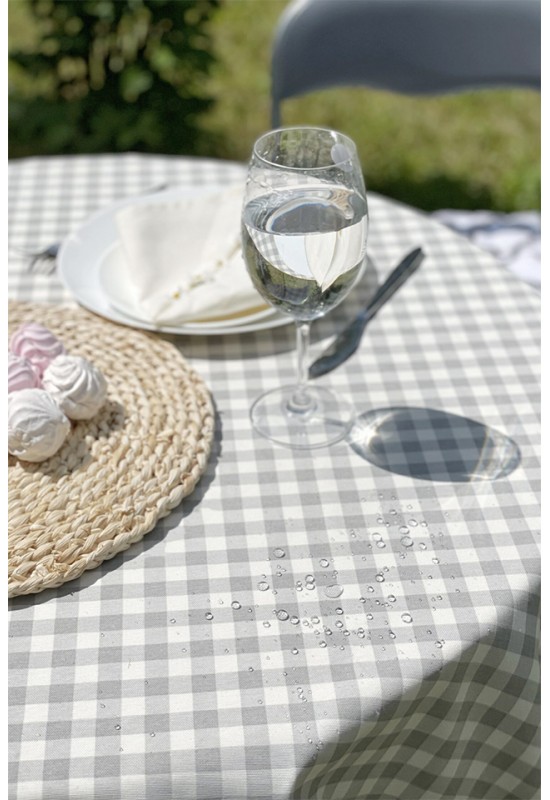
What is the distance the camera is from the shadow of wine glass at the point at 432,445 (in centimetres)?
93

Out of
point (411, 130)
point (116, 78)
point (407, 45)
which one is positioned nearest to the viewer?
point (407, 45)

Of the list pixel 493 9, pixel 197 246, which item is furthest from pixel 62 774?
pixel 493 9

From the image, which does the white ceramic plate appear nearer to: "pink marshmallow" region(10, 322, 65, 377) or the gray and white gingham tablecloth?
the gray and white gingham tablecloth

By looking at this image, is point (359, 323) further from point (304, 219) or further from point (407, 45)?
point (407, 45)

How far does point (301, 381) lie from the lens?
100cm

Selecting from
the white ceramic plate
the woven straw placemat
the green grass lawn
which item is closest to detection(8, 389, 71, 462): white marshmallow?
the woven straw placemat

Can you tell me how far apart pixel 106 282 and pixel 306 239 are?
0.40m

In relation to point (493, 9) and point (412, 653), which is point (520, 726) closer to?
point (412, 653)

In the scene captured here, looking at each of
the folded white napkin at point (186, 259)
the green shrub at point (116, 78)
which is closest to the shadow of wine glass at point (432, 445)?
the folded white napkin at point (186, 259)

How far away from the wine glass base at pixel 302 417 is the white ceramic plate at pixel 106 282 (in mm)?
116

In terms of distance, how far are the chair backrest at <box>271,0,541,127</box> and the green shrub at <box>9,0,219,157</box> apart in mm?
1253

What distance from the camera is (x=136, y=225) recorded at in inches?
47.4

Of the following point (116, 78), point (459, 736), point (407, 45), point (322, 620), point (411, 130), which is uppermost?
point (407, 45)

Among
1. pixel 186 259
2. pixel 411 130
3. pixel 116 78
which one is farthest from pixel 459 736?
pixel 411 130
